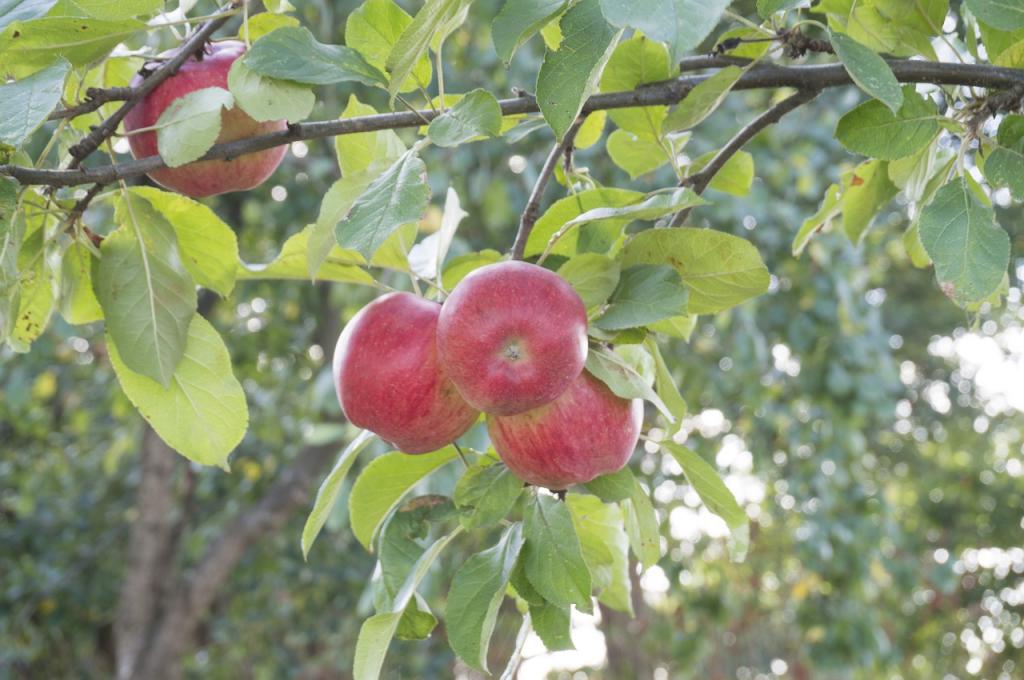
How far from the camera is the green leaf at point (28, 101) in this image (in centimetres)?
49

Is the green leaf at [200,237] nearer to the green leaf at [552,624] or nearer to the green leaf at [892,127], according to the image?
the green leaf at [552,624]

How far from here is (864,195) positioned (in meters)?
0.78

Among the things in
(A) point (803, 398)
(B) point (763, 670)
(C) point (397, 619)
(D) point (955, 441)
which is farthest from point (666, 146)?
(B) point (763, 670)

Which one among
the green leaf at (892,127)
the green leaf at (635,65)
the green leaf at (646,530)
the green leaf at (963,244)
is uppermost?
the green leaf at (635,65)

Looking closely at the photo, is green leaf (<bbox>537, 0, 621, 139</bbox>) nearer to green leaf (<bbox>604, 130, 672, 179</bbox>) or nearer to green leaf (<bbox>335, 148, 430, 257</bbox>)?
green leaf (<bbox>335, 148, 430, 257</bbox>)

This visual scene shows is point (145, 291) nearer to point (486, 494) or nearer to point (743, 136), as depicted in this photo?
point (486, 494)

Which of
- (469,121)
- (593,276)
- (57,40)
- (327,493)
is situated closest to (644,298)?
(593,276)

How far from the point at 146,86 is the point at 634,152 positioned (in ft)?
1.16

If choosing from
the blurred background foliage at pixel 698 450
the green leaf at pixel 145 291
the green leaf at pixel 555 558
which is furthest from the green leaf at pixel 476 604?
the blurred background foliage at pixel 698 450

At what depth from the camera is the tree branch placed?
0.56 m

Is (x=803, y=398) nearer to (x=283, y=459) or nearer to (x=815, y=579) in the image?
(x=815, y=579)

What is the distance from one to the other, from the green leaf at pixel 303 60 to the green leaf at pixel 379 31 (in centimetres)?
4

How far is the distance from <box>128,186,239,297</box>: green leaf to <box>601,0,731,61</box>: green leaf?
39 centimetres

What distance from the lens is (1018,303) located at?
3818mm
